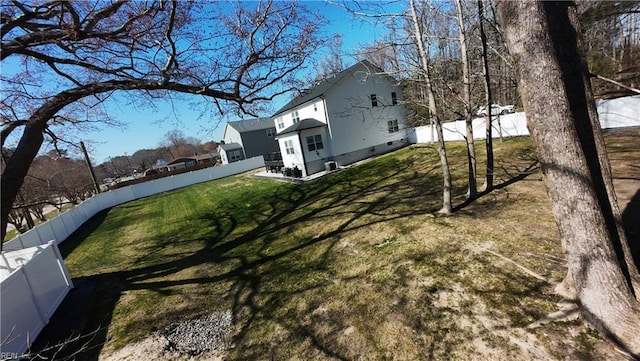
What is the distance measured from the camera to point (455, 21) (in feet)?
22.6

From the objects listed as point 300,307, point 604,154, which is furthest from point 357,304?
point 604,154

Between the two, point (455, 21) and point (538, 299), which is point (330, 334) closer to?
point (538, 299)

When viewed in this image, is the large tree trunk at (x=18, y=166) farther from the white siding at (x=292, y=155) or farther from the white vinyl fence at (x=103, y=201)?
the white siding at (x=292, y=155)

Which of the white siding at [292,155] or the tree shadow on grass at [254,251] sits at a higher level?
the white siding at [292,155]

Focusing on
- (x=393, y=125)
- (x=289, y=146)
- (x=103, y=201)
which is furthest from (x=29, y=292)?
(x=103, y=201)

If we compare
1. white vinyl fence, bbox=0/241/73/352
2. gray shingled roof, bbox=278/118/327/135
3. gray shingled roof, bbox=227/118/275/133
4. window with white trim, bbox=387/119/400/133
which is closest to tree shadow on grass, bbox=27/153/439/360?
white vinyl fence, bbox=0/241/73/352

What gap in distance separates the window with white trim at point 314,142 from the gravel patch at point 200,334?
14133 millimetres

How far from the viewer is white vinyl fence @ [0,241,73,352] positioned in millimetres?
4473

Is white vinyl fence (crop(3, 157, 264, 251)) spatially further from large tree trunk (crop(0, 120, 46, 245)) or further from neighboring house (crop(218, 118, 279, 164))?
large tree trunk (crop(0, 120, 46, 245))

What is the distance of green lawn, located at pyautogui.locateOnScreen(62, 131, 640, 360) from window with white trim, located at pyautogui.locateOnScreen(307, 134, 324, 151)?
806 centimetres

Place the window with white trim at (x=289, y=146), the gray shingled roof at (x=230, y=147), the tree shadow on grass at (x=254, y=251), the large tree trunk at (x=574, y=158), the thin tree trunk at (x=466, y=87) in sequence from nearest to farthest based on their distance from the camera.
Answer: the large tree trunk at (x=574, y=158) → the tree shadow on grass at (x=254, y=251) → the thin tree trunk at (x=466, y=87) → the window with white trim at (x=289, y=146) → the gray shingled roof at (x=230, y=147)

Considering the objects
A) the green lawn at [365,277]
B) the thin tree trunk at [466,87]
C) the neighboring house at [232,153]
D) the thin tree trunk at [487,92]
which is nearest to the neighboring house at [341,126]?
the green lawn at [365,277]

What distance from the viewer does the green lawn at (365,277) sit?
3312 mm

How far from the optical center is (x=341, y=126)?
18672mm
